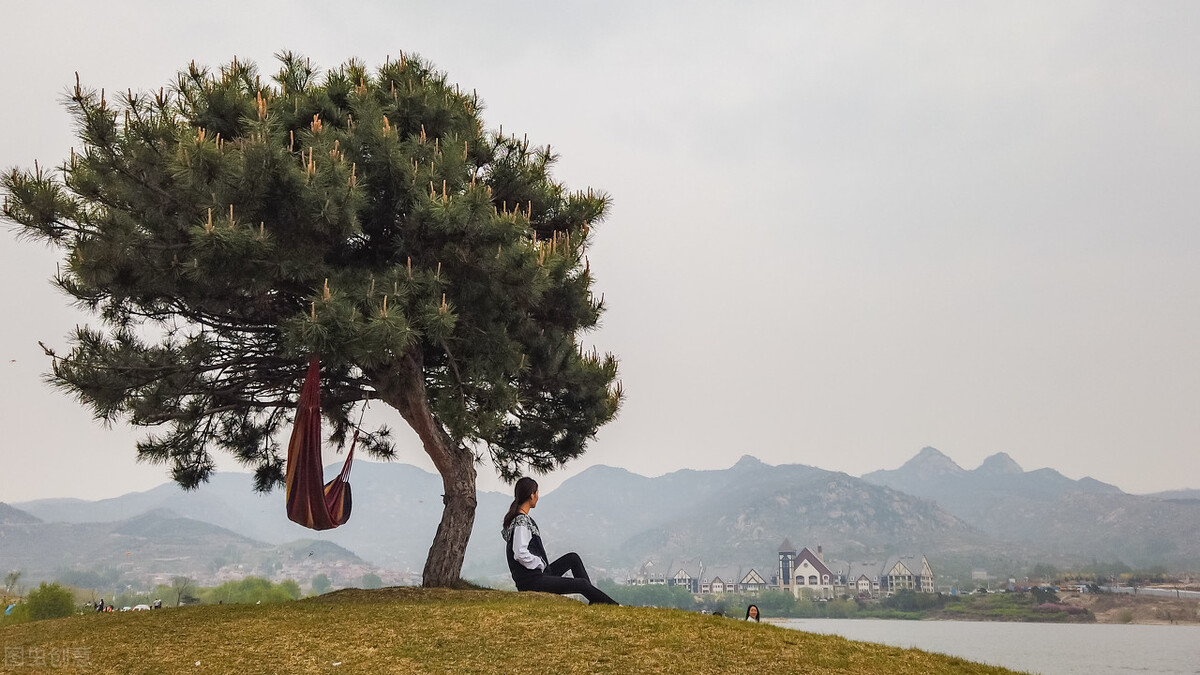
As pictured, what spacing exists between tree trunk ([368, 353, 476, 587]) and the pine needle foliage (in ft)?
0.32

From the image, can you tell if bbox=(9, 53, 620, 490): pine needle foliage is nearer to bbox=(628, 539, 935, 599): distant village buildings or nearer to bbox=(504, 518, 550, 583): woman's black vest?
bbox=(504, 518, 550, 583): woman's black vest

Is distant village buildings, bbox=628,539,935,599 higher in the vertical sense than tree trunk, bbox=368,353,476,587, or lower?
lower

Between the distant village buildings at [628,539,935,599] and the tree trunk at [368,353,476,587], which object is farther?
the distant village buildings at [628,539,935,599]

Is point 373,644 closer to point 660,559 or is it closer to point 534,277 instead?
point 534,277

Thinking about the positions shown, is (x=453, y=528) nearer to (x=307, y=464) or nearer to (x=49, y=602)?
(x=307, y=464)

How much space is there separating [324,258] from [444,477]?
10.4ft

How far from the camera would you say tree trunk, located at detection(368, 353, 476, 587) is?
378 inches

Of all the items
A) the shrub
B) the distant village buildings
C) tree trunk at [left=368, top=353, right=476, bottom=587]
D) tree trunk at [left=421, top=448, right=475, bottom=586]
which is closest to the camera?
tree trunk at [left=368, top=353, right=476, bottom=587]

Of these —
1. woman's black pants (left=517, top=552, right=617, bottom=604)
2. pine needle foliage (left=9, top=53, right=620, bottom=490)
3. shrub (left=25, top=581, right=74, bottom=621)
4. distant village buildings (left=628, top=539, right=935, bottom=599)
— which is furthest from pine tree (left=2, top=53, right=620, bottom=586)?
distant village buildings (left=628, top=539, right=935, bottom=599)

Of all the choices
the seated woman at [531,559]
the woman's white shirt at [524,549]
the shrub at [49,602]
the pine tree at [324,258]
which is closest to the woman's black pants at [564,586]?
the seated woman at [531,559]

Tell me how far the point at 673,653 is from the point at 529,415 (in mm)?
5605

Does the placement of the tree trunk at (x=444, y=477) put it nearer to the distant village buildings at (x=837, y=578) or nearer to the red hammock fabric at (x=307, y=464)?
the red hammock fabric at (x=307, y=464)

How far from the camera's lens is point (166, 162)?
25.9ft

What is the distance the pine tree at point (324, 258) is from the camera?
772cm
